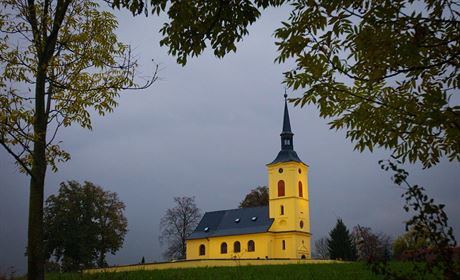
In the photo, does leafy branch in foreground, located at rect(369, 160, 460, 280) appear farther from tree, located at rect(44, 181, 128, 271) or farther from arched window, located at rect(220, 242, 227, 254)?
arched window, located at rect(220, 242, 227, 254)

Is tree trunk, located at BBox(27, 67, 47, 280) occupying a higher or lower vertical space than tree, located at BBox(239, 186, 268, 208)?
lower

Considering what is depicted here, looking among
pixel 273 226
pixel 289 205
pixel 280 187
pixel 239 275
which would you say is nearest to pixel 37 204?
pixel 239 275

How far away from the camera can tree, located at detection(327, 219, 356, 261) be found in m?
50.7

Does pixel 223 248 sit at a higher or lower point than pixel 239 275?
higher

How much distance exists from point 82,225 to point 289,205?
28.3 meters

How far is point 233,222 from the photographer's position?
69.7m

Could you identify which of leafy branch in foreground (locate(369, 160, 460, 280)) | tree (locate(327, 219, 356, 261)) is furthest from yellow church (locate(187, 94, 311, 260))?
leafy branch in foreground (locate(369, 160, 460, 280))

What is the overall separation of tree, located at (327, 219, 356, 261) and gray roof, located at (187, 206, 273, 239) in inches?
561

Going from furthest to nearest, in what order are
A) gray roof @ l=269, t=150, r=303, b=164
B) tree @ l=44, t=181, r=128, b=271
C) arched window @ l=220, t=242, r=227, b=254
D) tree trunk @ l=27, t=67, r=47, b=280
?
arched window @ l=220, t=242, r=227, b=254 → gray roof @ l=269, t=150, r=303, b=164 → tree @ l=44, t=181, r=128, b=271 → tree trunk @ l=27, t=67, r=47, b=280

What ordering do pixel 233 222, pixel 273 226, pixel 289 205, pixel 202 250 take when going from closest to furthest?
pixel 289 205 → pixel 273 226 → pixel 202 250 → pixel 233 222

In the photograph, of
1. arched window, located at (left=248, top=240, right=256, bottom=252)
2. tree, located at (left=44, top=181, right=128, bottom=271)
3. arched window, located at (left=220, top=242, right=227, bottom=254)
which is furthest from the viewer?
arched window, located at (left=220, top=242, right=227, bottom=254)

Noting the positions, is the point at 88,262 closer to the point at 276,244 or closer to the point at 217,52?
the point at 276,244

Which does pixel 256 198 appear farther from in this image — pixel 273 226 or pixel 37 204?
pixel 37 204

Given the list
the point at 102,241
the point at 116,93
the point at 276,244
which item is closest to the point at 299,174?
the point at 276,244
